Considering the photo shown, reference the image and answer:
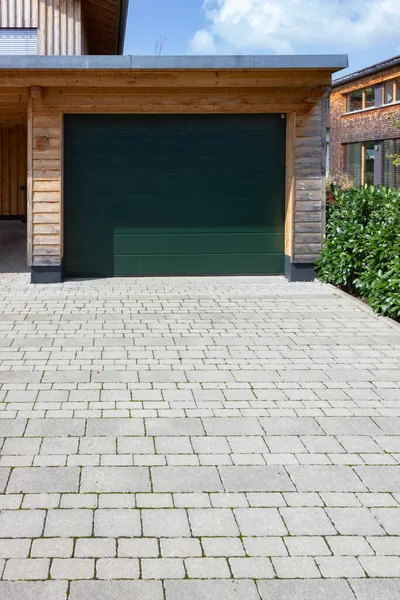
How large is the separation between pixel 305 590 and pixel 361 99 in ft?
103

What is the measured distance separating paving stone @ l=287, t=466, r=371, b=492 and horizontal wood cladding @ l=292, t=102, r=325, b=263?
764 cm

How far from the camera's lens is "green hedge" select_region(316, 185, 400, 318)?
916 cm

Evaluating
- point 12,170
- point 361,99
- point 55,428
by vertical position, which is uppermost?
point 361,99

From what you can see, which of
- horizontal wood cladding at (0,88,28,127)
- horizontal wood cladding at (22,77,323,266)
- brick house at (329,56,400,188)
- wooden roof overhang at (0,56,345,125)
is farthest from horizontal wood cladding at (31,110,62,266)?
brick house at (329,56,400,188)

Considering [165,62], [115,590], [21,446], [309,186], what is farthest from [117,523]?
[309,186]

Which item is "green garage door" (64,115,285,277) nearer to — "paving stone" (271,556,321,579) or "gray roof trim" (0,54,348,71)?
"gray roof trim" (0,54,348,71)

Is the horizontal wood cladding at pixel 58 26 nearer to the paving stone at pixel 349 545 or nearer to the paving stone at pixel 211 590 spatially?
the paving stone at pixel 349 545

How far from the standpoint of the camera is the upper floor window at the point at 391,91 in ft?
93.6

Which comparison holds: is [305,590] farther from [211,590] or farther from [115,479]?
[115,479]

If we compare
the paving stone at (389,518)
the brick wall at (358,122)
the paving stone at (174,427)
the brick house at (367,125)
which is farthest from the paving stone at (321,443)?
the brick wall at (358,122)

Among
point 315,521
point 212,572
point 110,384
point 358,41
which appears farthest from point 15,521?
point 358,41

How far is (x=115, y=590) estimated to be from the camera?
10.3 feet

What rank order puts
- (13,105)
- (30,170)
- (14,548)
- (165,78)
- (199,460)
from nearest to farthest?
(14,548) → (199,460) → (165,78) → (30,170) → (13,105)

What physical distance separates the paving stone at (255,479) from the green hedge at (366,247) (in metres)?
4.80
